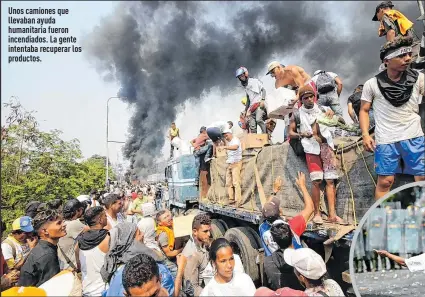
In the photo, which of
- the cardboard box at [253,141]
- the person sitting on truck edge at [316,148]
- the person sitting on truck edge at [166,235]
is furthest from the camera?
the cardboard box at [253,141]

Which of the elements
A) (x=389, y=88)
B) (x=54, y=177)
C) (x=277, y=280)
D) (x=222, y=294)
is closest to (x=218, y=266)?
(x=222, y=294)

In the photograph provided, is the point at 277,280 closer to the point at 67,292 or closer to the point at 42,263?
the point at 67,292

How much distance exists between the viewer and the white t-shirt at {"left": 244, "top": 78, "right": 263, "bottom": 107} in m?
6.70

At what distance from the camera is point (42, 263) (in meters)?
A: 2.94

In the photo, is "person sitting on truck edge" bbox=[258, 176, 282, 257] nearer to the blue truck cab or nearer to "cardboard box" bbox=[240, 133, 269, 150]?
"cardboard box" bbox=[240, 133, 269, 150]

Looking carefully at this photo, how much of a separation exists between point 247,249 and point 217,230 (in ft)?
4.51

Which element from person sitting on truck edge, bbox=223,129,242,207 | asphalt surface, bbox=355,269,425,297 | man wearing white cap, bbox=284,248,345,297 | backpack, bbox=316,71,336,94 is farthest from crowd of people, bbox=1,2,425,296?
asphalt surface, bbox=355,269,425,297

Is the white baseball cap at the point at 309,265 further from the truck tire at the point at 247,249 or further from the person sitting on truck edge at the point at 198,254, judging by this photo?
the truck tire at the point at 247,249

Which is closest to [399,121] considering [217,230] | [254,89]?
[217,230]

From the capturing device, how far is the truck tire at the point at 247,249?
4152 mm

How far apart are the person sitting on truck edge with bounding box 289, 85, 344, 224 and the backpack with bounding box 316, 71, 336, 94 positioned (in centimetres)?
173

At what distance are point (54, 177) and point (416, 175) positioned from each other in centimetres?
648

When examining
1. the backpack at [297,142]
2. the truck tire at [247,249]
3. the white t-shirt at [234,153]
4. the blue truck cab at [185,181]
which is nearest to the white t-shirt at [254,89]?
the white t-shirt at [234,153]

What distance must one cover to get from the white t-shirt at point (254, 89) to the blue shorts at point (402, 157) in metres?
4.24
